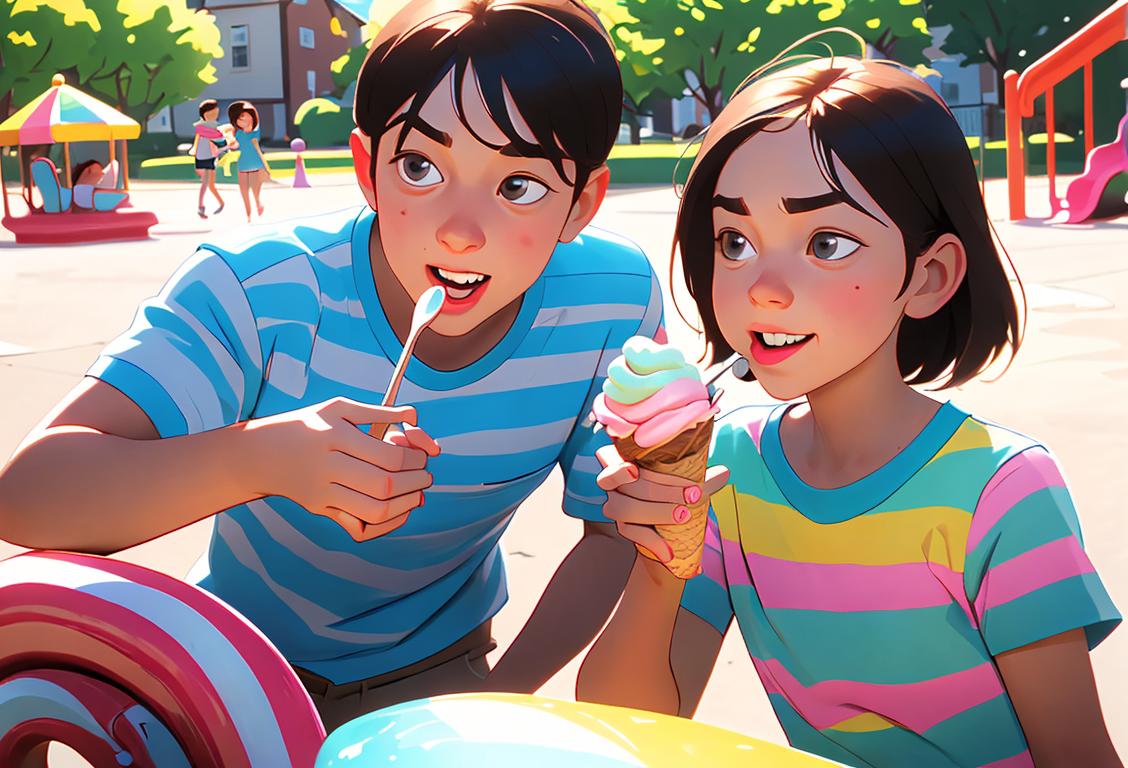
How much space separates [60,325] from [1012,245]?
855 centimetres

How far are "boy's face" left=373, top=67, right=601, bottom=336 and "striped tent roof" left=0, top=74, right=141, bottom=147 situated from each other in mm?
15981

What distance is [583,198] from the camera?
84.0 inches

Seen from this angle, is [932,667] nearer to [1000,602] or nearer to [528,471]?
[1000,602]

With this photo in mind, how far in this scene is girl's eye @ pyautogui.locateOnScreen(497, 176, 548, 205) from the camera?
201 centimetres

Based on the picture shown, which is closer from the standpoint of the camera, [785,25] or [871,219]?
[871,219]

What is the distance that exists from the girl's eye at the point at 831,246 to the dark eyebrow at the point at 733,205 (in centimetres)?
10

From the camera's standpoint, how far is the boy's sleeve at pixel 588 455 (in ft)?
7.56

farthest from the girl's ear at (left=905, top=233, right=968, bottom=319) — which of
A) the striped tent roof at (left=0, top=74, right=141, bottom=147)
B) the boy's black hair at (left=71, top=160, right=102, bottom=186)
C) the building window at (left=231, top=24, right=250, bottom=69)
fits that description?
the building window at (left=231, top=24, right=250, bottom=69)

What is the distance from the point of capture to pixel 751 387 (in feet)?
21.4

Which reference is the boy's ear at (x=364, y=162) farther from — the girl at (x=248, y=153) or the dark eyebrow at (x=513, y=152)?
the girl at (x=248, y=153)

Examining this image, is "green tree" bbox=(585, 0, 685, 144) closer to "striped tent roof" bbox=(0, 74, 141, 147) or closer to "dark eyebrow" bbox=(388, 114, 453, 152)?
"striped tent roof" bbox=(0, 74, 141, 147)

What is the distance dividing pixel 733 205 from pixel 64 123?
55.8 ft

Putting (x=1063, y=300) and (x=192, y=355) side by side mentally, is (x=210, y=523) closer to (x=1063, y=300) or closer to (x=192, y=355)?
(x=192, y=355)

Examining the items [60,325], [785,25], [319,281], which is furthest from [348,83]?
[319,281]
